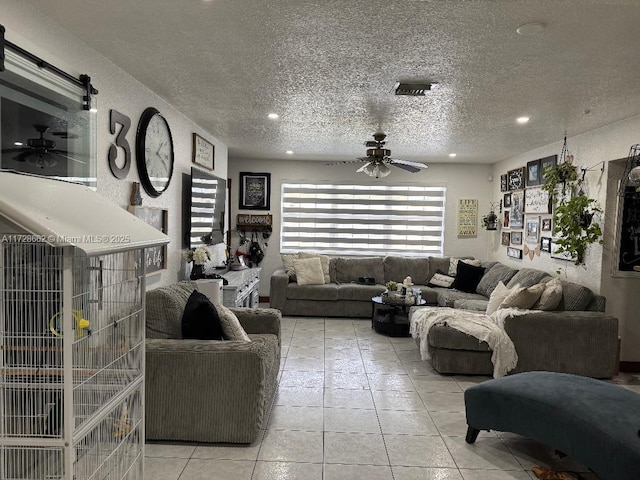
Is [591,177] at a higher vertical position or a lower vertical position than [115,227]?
higher

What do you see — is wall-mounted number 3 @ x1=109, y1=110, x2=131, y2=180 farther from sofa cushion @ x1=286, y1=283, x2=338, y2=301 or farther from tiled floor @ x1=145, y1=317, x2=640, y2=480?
sofa cushion @ x1=286, y1=283, x2=338, y2=301

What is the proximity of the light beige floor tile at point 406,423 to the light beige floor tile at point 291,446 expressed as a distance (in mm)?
498

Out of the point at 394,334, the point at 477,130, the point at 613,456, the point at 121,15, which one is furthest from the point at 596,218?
the point at 121,15

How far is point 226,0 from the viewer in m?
2.09

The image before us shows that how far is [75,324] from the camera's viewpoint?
1576 mm

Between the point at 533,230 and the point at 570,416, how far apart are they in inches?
154

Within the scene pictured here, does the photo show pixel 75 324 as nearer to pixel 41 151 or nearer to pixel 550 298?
pixel 41 151

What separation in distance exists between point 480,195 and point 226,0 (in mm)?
6402

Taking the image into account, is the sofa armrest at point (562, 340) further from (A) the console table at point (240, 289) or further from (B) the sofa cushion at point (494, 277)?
(A) the console table at point (240, 289)

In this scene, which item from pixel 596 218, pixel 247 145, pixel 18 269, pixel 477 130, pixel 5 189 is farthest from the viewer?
pixel 247 145

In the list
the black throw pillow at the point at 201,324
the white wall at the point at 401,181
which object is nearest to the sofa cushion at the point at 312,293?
the white wall at the point at 401,181

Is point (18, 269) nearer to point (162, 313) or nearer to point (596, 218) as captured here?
point (162, 313)

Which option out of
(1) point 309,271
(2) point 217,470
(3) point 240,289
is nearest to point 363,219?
(1) point 309,271

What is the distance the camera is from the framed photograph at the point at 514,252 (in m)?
6.30
